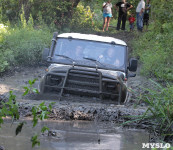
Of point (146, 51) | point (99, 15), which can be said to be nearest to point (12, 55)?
point (146, 51)

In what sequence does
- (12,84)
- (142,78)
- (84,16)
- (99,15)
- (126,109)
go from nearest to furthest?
1. (126,109)
2. (12,84)
3. (142,78)
4. (84,16)
5. (99,15)

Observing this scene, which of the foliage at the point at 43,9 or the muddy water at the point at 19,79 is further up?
the foliage at the point at 43,9

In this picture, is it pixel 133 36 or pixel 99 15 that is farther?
pixel 99 15

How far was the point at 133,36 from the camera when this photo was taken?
2027cm

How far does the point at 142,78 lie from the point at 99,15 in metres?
18.5

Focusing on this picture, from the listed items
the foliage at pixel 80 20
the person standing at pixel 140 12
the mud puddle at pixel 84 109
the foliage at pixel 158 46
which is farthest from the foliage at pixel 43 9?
the mud puddle at pixel 84 109

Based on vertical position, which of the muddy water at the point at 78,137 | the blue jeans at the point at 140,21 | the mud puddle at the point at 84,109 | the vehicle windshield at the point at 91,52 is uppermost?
the vehicle windshield at the point at 91,52

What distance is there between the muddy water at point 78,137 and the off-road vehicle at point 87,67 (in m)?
1.31

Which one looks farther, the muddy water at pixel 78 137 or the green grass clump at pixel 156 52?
the green grass clump at pixel 156 52

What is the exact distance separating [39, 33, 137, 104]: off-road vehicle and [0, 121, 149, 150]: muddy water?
1306mm

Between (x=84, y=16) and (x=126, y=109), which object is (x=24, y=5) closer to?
(x=84, y=16)

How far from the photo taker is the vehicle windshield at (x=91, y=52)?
8531 mm

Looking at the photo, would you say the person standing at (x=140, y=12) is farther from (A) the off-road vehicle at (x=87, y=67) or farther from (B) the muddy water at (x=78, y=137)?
(B) the muddy water at (x=78, y=137)

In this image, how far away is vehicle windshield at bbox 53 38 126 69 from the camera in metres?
8.53
